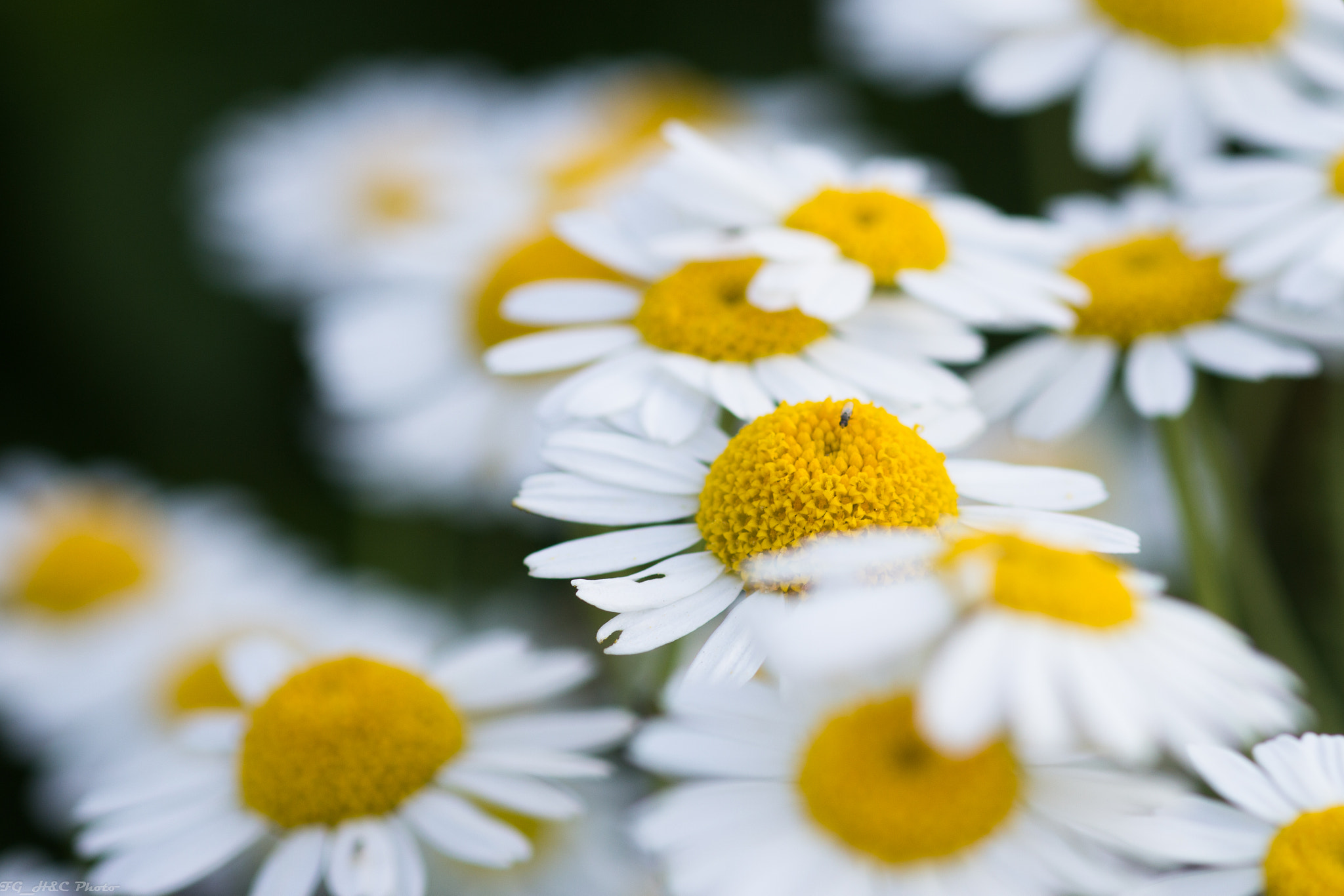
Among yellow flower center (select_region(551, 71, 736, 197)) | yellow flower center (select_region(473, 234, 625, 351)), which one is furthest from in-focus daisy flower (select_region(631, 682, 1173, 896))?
yellow flower center (select_region(551, 71, 736, 197))

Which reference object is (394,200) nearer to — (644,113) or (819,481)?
(644,113)

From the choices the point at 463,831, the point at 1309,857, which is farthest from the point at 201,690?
the point at 1309,857

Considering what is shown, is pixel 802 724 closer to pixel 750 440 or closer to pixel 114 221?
pixel 750 440

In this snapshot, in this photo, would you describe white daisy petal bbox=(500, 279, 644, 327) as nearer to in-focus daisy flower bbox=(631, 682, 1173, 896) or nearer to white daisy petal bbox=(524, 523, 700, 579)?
white daisy petal bbox=(524, 523, 700, 579)

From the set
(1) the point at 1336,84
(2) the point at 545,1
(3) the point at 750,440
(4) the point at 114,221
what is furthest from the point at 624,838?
(2) the point at 545,1

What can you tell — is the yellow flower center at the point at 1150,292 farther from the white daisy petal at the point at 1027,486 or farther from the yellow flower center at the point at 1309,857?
the yellow flower center at the point at 1309,857

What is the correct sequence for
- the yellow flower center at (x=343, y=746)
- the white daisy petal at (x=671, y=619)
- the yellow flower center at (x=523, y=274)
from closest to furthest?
the white daisy petal at (x=671, y=619) < the yellow flower center at (x=343, y=746) < the yellow flower center at (x=523, y=274)

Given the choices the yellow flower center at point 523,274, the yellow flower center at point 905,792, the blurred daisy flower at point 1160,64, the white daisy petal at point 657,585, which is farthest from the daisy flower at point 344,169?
the yellow flower center at point 905,792
